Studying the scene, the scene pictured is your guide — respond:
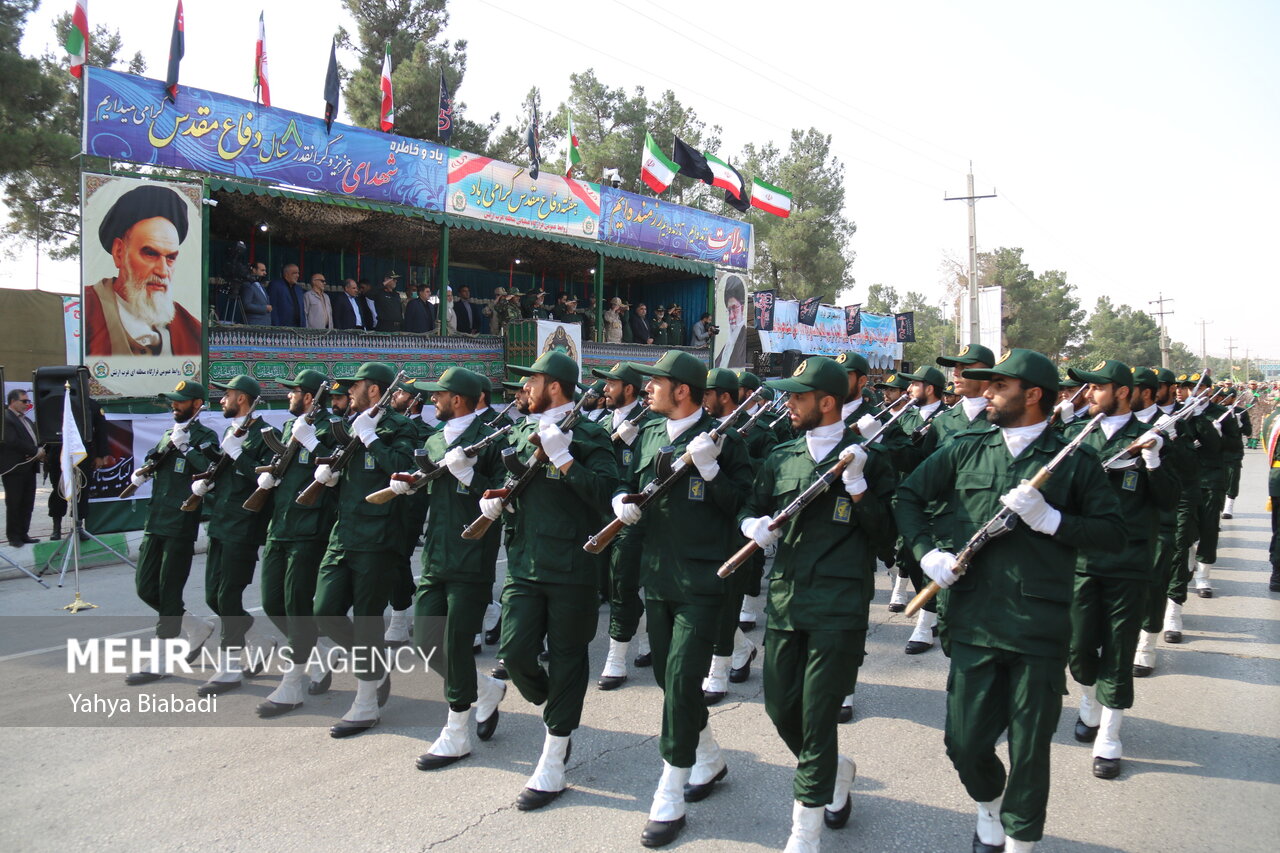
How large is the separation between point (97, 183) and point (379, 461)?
7.87 meters

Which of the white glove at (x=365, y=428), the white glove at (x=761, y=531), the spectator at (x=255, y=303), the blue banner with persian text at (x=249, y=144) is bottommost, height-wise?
the white glove at (x=761, y=531)

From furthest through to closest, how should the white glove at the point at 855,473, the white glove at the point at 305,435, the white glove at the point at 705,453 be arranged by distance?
1. the white glove at the point at 305,435
2. the white glove at the point at 705,453
3. the white glove at the point at 855,473

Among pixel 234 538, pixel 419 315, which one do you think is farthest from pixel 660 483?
pixel 419 315

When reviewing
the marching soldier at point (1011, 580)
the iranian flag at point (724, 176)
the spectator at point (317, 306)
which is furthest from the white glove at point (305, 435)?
the iranian flag at point (724, 176)

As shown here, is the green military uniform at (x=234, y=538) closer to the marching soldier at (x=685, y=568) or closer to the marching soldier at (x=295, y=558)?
the marching soldier at (x=295, y=558)

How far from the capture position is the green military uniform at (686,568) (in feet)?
12.2

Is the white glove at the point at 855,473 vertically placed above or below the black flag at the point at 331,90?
below

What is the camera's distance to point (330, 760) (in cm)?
448

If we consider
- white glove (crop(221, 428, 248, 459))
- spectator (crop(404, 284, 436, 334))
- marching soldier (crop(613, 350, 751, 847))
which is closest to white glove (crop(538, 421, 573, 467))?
marching soldier (crop(613, 350, 751, 847))

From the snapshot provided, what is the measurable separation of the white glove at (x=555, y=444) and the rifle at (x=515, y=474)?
6 centimetres

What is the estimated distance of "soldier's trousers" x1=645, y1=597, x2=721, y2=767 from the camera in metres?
3.70

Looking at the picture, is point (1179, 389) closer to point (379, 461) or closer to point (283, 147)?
point (379, 461)

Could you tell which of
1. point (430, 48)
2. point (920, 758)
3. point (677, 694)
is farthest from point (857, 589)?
point (430, 48)

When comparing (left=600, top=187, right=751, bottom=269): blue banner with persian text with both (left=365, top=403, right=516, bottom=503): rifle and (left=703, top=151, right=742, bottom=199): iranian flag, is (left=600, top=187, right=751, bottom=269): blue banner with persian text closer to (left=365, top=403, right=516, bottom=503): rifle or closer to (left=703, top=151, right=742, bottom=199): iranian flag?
(left=703, top=151, right=742, bottom=199): iranian flag
